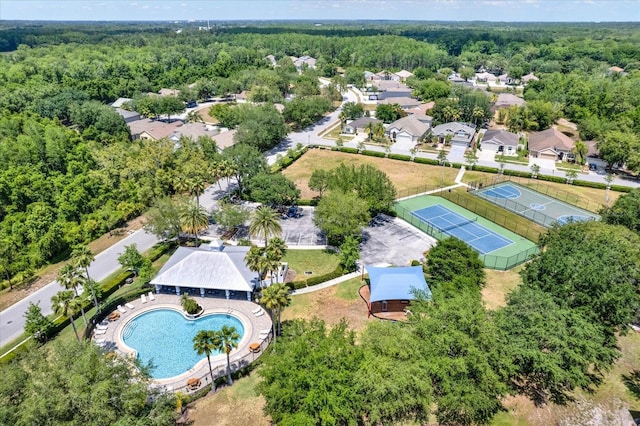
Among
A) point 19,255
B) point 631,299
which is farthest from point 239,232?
point 631,299

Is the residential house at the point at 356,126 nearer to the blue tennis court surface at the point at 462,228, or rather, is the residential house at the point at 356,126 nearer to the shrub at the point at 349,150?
the shrub at the point at 349,150

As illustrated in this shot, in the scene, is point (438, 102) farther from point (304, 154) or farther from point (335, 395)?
point (335, 395)

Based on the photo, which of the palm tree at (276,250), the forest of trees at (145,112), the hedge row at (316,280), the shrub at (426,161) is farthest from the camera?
the shrub at (426,161)

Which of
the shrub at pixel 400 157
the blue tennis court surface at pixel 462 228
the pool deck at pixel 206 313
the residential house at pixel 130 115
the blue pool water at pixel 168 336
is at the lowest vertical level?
the blue pool water at pixel 168 336

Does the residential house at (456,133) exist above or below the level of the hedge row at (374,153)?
above

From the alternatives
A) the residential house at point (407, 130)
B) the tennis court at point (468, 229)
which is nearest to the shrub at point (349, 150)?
the residential house at point (407, 130)
